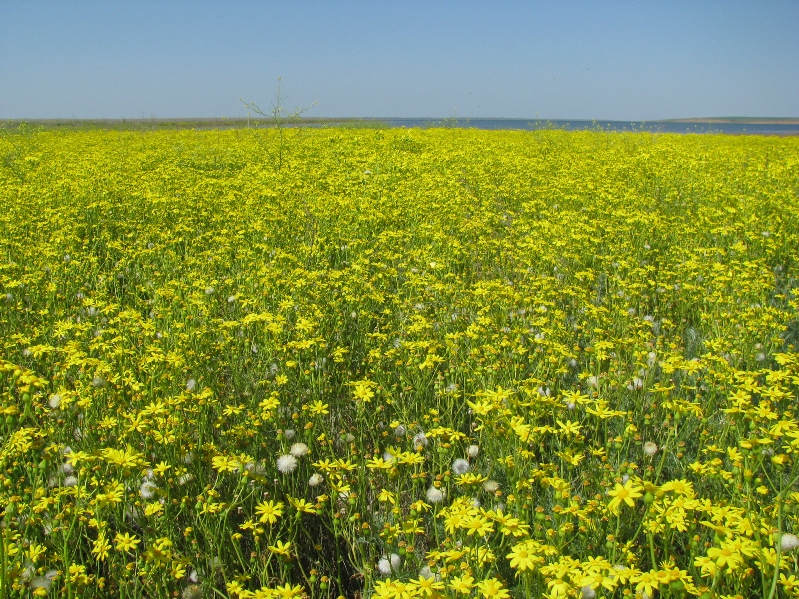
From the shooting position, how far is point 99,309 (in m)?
3.70

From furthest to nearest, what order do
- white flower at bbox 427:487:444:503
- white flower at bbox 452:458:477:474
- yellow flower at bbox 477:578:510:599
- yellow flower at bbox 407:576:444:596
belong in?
1. white flower at bbox 452:458:477:474
2. white flower at bbox 427:487:444:503
3. yellow flower at bbox 477:578:510:599
4. yellow flower at bbox 407:576:444:596

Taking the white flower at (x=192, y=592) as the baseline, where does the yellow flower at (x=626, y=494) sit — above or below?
above

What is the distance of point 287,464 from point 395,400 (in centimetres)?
89

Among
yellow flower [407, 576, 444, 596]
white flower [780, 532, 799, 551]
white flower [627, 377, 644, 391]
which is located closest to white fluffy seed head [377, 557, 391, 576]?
yellow flower [407, 576, 444, 596]

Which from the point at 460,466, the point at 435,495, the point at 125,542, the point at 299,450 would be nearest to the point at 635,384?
the point at 460,466

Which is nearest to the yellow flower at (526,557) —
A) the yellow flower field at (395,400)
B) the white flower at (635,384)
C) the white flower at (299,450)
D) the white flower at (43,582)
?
the yellow flower field at (395,400)

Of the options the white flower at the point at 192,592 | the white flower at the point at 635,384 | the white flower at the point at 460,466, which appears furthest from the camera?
the white flower at the point at 635,384

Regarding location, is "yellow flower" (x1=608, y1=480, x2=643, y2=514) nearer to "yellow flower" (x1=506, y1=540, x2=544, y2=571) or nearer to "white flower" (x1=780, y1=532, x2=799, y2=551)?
"yellow flower" (x1=506, y1=540, x2=544, y2=571)

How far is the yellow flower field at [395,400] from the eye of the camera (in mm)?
1843

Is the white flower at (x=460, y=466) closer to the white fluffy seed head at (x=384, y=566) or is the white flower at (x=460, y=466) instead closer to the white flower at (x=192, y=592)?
the white fluffy seed head at (x=384, y=566)

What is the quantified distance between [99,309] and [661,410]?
3.59m

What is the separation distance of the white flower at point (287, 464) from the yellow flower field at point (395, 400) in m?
0.01

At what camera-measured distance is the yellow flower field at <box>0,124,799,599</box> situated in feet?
6.05

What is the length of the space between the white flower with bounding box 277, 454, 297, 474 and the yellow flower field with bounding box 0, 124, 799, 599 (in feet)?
0.04
